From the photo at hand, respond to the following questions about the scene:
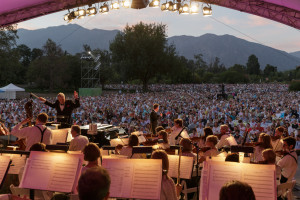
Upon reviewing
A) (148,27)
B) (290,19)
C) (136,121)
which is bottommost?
(136,121)

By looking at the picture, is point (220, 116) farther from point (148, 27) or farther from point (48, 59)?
point (48, 59)

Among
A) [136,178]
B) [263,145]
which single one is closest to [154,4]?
[263,145]

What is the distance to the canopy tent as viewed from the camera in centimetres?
1199

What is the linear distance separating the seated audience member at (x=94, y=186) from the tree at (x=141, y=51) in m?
50.9

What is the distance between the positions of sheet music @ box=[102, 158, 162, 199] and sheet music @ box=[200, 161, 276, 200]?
55 cm

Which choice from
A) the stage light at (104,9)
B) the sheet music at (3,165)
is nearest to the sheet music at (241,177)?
the sheet music at (3,165)

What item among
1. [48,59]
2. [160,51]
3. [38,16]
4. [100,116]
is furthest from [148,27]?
[38,16]

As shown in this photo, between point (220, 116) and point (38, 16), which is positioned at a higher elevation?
point (38, 16)

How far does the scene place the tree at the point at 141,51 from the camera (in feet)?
174

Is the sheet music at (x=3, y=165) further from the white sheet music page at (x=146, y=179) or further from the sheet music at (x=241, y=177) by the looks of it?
the sheet music at (x=241, y=177)

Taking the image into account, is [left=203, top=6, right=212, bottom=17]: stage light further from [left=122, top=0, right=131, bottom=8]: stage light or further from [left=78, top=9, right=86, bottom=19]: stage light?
[left=78, top=9, right=86, bottom=19]: stage light

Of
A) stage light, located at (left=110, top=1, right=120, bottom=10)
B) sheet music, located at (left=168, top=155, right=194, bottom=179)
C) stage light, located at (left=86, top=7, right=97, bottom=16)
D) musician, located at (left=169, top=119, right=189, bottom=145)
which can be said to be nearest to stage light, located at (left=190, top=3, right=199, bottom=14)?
stage light, located at (left=110, top=1, right=120, bottom=10)

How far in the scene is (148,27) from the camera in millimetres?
53875

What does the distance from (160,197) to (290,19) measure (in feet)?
35.5
